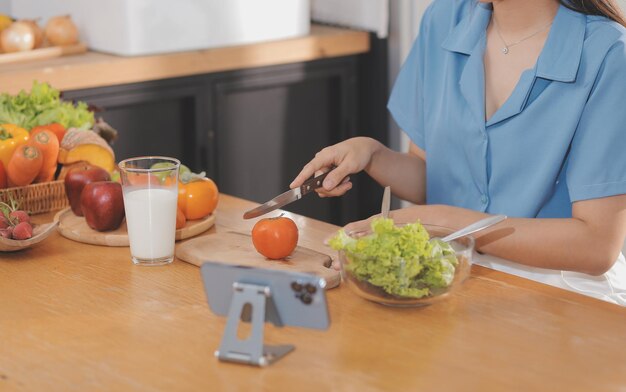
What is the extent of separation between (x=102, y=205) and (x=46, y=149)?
0.24 m

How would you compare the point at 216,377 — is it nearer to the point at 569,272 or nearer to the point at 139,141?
the point at 569,272

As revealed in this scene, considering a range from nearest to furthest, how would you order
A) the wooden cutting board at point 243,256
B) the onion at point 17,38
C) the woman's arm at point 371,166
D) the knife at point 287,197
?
1. the wooden cutting board at point 243,256
2. the knife at point 287,197
3. the woman's arm at point 371,166
4. the onion at point 17,38

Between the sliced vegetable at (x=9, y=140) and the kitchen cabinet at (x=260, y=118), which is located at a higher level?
the sliced vegetable at (x=9, y=140)

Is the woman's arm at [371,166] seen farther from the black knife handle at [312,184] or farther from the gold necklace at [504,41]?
the gold necklace at [504,41]

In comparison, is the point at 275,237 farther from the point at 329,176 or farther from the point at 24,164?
the point at 24,164

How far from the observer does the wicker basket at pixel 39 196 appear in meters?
1.89

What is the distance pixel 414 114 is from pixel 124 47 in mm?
1062

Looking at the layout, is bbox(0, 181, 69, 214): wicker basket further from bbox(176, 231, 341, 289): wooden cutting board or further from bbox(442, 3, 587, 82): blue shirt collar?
bbox(442, 3, 587, 82): blue shirt collar

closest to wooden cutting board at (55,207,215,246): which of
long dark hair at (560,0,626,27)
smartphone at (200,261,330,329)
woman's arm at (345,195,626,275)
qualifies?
woman's arm at (345,195,626,275)

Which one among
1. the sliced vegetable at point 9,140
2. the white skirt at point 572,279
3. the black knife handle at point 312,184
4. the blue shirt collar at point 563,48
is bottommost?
the white skirt at point 572,279

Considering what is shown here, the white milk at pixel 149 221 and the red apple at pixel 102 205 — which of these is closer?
the white milk at pixel 149 221

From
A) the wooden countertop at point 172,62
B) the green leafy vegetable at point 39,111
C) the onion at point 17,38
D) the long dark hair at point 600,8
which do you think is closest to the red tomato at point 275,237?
the green leafy vegetable at point 39,111

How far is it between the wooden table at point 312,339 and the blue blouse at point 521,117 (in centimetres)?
38

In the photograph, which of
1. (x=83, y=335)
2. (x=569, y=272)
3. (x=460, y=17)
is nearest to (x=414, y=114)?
(x=460, y=17)
